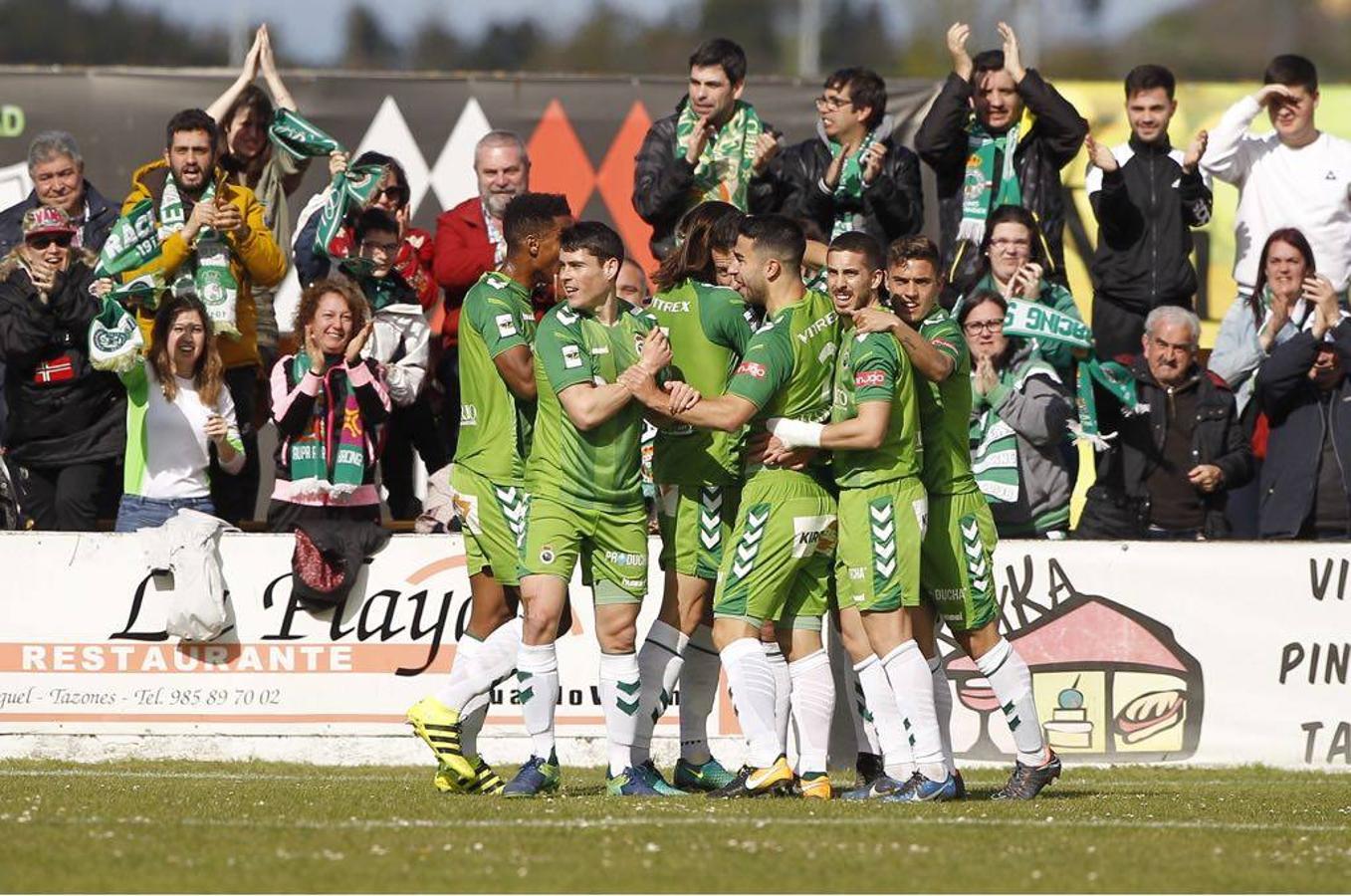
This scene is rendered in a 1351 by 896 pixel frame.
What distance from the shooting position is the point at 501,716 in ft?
41.2

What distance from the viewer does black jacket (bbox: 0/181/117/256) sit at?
13.7 m

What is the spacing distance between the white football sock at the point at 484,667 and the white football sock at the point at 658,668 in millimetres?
645

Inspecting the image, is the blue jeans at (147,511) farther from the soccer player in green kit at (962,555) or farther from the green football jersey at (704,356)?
the soccer player in green kit at (962,555)

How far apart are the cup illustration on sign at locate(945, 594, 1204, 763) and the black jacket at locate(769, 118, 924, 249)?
270 cm

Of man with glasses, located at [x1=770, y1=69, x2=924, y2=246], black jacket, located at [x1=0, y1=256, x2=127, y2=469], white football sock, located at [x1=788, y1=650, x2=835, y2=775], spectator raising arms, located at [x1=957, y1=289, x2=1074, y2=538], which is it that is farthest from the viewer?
man with glasses, located at [x1=770, y1=69, x2=924, y2=246]

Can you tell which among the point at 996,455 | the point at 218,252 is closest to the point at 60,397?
the point at 218,252

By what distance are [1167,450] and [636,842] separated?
6.48 meters

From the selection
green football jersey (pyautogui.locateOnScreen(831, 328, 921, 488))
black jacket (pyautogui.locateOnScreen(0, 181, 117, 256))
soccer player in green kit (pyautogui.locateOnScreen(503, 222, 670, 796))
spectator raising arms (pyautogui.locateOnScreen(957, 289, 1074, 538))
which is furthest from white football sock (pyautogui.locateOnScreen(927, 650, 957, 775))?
black jacket (pyautogui.locateOnScreen(0, 181, 117, 256))

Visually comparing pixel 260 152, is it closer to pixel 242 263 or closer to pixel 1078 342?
pixel 242 263

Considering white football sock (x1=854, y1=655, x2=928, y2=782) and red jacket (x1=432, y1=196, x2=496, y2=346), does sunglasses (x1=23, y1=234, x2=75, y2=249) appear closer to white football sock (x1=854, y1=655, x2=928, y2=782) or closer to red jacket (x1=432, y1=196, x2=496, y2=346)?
red jacket (x1=432, y1=196, x2=496, y2=346)

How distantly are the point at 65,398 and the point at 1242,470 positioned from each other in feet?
24.1

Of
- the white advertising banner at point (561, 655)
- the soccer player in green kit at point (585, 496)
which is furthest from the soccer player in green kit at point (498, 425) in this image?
the white advertising banner at point (561, 655)

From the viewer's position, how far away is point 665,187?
1334cm

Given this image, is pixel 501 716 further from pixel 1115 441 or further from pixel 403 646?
pixel 1115 441
